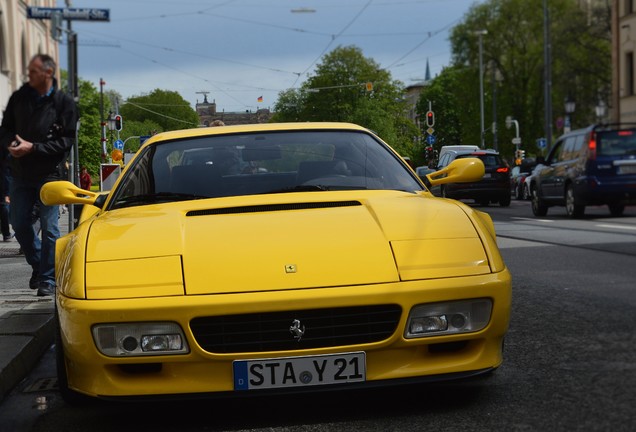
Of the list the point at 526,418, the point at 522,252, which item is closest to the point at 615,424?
the point at 526,418

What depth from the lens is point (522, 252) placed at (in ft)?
38.8

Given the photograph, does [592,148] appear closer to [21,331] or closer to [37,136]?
[37,136]

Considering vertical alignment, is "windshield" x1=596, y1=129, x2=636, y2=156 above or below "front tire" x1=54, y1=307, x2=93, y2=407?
above

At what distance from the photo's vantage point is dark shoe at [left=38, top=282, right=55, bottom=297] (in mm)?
7811

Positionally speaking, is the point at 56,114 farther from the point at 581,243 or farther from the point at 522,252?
the point at 581,243

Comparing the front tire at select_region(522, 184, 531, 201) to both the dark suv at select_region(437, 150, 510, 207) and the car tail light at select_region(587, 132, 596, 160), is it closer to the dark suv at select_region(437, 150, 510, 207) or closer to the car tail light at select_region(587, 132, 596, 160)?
the dark suv at select_region(437, 150, 510, 207)

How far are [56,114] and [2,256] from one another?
5671 mm

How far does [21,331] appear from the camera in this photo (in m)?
5.89

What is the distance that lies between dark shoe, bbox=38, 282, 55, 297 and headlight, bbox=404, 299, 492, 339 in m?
4.53

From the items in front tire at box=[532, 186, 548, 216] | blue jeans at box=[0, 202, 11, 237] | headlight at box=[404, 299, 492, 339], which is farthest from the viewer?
front tire at box=[532, 186, 548, 216]

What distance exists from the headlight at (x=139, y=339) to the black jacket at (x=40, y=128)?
4469mm

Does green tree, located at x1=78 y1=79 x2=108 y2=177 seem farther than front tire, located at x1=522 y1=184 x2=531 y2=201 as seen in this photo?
Yes

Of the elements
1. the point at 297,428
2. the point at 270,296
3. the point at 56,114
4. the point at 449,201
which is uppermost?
the point at 56,114

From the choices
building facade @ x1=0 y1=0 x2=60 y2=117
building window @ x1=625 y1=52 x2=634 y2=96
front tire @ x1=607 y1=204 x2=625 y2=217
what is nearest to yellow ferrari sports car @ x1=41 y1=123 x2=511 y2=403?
front tire @ x1=607 y1=204 x2=625 y2=217
